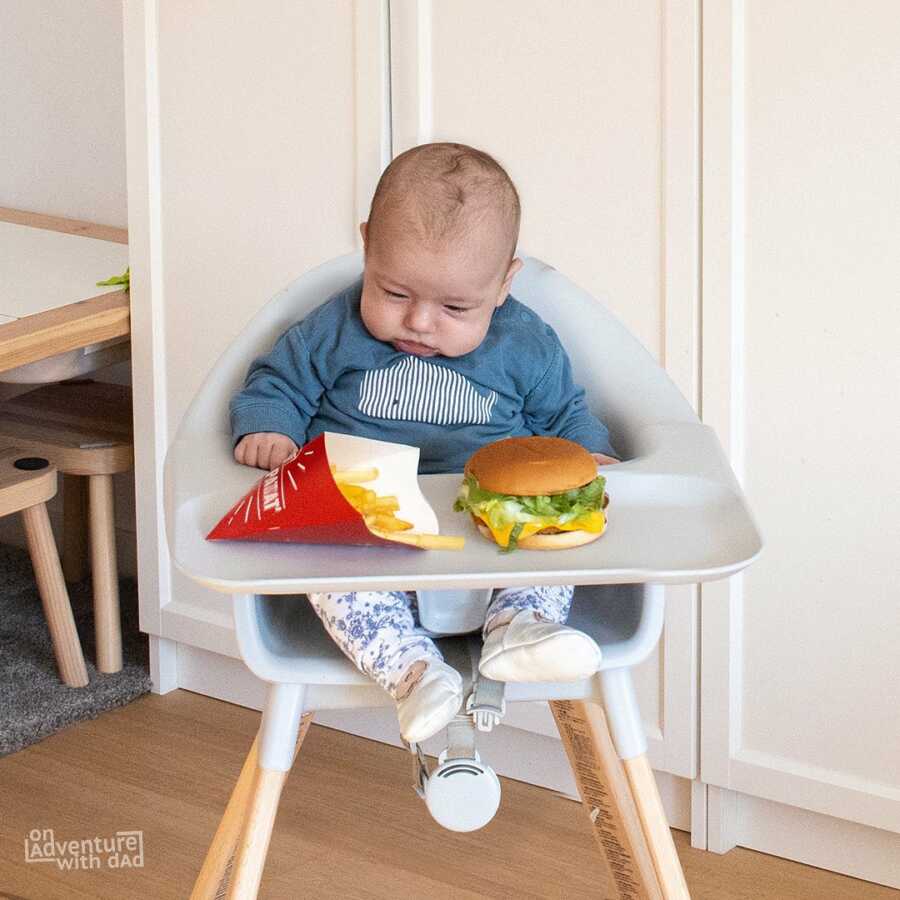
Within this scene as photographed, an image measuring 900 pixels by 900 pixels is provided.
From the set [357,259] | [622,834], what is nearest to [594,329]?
[357,259]

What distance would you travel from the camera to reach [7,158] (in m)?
2.90

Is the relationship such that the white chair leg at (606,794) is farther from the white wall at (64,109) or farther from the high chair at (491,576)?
the white wall at (64,109)

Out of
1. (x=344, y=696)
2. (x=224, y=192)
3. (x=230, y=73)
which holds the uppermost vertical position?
(x=230, y=73)

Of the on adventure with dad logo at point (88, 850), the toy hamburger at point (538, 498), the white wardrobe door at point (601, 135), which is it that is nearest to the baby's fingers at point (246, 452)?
the toy hamburger at point (538, 498)

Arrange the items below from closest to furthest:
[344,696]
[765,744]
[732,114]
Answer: [344,696] < [732,114] < [765,744]

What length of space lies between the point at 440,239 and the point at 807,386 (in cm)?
58

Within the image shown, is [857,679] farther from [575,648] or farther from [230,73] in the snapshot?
Result: [230,73]

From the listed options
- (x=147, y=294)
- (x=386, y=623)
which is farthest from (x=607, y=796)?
(x=147, y=294)

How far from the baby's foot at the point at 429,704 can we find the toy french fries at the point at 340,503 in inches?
4.8

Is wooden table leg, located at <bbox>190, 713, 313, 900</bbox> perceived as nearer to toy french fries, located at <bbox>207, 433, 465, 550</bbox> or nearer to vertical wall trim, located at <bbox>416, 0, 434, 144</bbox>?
toy french fries, located at <bbox>207, 433, 465, 550</bbox>

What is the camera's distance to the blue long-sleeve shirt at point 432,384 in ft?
4.95

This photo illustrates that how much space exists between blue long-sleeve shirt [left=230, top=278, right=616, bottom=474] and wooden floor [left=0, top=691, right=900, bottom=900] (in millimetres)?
663

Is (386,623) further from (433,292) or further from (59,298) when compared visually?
(59,298)

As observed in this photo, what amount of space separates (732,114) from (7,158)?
1687 millimetres
